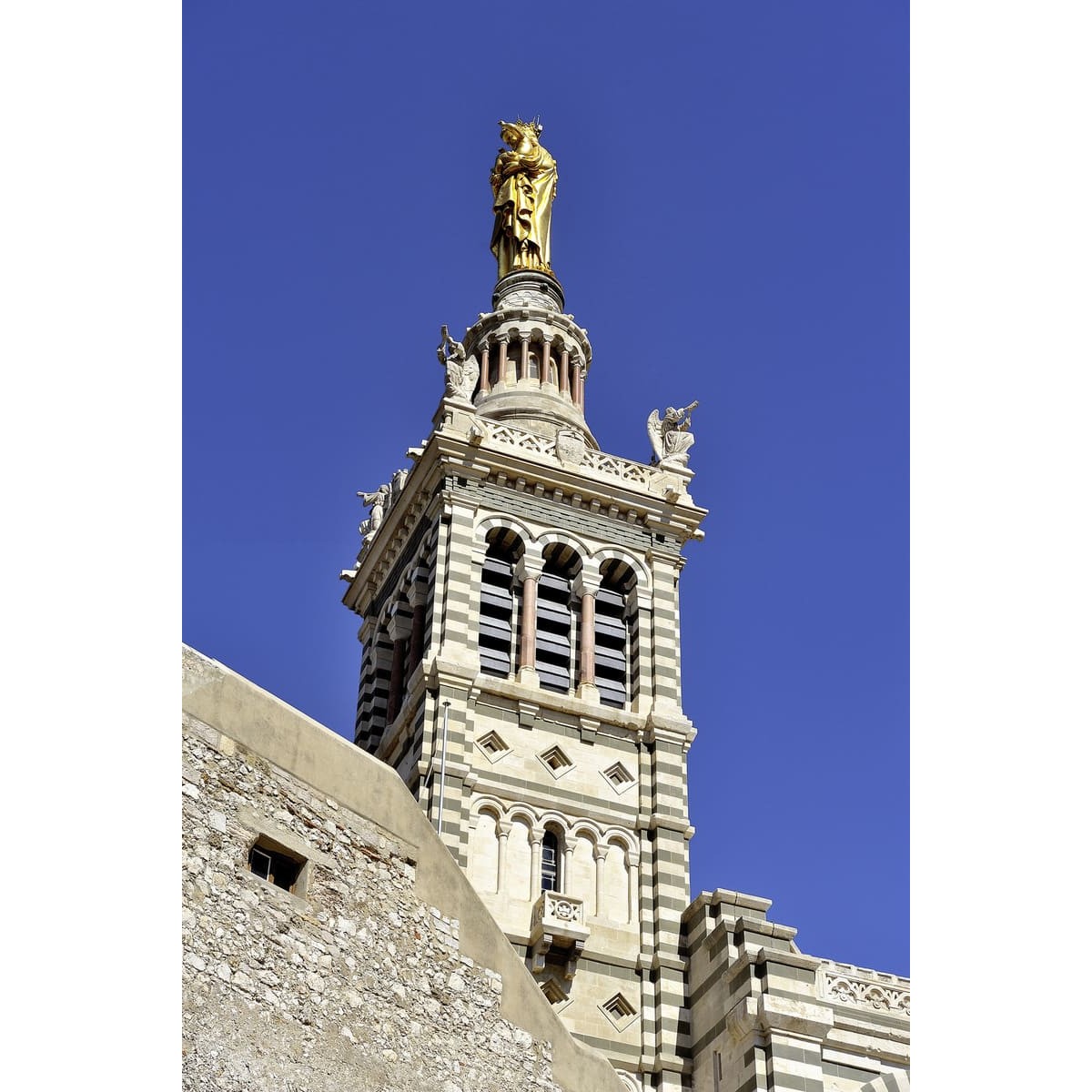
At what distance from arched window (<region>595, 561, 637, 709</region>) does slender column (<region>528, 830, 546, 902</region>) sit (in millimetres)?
3707

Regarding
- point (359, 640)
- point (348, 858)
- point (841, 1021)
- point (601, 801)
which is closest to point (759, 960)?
point (841, 1021)

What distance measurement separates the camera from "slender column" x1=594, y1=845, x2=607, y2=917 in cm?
3003

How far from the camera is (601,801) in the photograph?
3125 cm

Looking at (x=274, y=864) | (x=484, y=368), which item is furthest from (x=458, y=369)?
(x=274, y=864)

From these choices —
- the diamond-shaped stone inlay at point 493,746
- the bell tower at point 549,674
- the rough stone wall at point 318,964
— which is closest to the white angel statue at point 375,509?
the bell tower at point 549,674

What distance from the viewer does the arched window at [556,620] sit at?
3322cm

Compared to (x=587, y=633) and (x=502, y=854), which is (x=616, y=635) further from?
(x=502, y=854)

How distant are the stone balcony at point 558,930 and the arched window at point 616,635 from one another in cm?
529

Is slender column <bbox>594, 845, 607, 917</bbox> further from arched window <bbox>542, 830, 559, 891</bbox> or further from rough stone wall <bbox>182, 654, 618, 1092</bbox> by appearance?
rough stone wall <bbox>182, 654, 618, 1092</bbox>

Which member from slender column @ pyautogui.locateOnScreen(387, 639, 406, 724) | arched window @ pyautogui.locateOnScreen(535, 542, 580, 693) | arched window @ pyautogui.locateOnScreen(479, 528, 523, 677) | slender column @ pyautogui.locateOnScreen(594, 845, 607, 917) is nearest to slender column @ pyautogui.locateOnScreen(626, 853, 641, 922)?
slender column @ pyautogui.locateOnScreen(594, 845, 607, 917)

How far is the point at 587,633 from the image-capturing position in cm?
3369

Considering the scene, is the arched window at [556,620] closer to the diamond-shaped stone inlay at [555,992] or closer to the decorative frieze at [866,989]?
the diamond-shaped stone inlay at [555,992]
